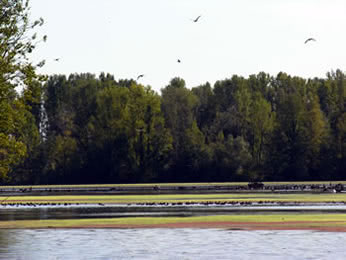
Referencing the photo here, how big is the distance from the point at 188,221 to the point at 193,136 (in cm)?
10887

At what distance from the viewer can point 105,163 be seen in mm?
159625

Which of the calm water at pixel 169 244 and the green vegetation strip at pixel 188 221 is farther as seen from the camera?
the green vegetation strip at pixel 188 221

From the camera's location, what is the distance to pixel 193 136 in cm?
15975

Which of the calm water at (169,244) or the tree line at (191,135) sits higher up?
the tree line at (191,135)

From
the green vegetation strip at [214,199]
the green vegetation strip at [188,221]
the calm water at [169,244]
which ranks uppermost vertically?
the green vegetation strip at [214,199]

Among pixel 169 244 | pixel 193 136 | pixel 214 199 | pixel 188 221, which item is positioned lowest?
pixel 169 244

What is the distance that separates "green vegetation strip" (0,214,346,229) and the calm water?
425 cm

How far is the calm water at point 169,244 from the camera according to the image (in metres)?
33.1

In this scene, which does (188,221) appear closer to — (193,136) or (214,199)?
(214,199)

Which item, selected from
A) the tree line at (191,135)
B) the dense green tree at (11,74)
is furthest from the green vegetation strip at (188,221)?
the tree line at (191,135)

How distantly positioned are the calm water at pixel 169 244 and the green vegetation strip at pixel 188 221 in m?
4.25

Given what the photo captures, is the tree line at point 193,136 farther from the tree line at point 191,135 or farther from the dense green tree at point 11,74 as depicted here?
the dense green tree at point 11,74

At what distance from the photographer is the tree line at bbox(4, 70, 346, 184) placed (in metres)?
153

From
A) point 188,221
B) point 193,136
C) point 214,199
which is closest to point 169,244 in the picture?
point 188,221
